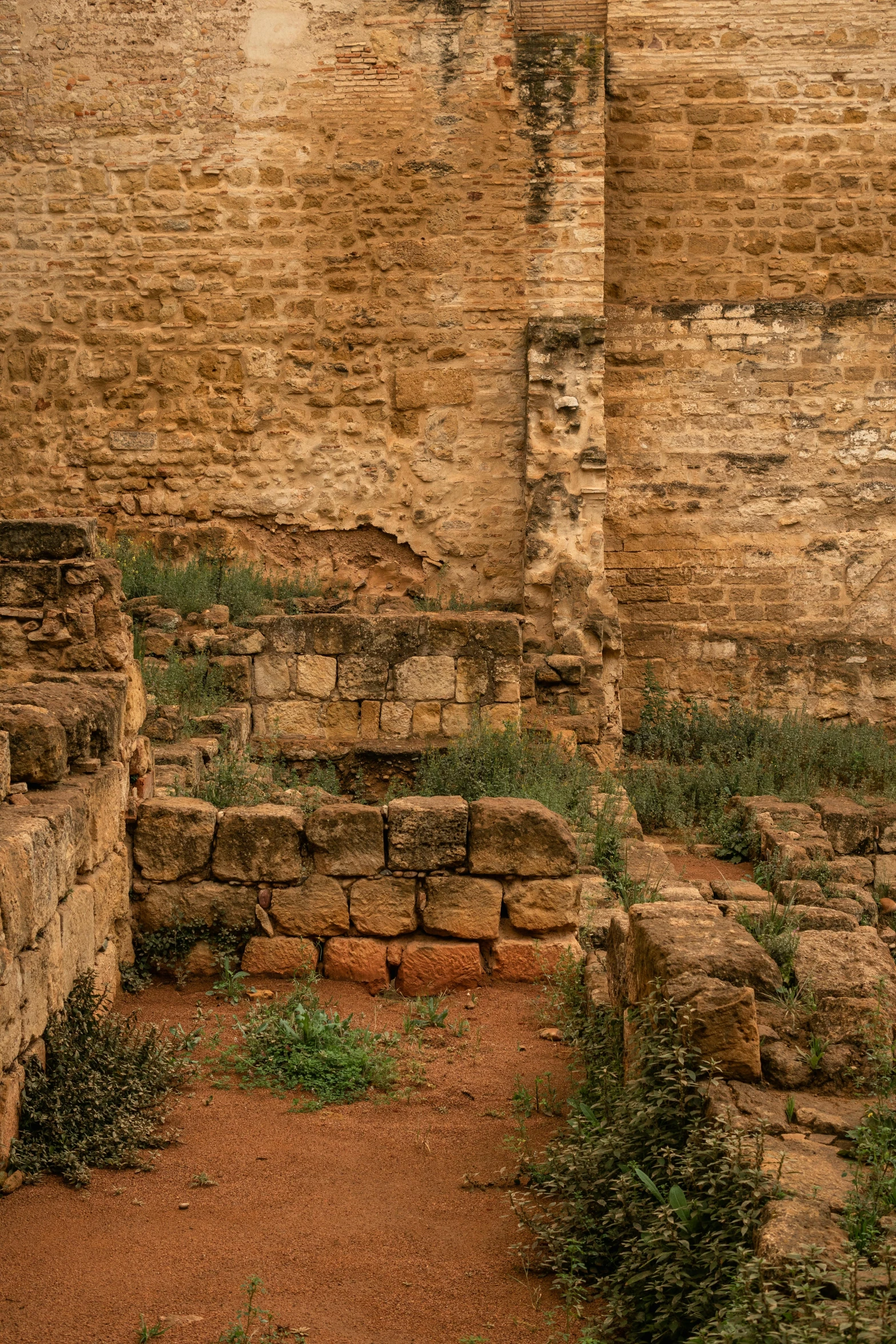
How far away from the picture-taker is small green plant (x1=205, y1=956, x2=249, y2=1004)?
540 centimetres

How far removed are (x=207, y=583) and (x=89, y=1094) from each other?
6.03 meters

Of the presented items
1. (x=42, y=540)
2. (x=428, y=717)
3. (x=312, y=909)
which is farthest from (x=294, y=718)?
(x=312, y=909)

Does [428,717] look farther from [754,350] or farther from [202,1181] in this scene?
[202,1181]

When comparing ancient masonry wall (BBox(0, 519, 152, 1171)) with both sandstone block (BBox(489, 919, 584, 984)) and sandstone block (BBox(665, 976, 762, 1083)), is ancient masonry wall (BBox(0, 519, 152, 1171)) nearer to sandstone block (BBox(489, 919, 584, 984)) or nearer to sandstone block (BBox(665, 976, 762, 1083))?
sandstone block (BBox(489, 919, 584, 984))

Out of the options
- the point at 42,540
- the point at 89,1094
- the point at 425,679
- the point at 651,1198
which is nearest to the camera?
the point at 651,1198

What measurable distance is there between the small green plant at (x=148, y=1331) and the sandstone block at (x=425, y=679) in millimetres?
5843

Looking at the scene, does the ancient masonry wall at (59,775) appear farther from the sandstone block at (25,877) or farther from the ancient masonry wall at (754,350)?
the ancient masonry wall at (754,350)

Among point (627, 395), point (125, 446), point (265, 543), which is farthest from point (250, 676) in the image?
point (627, 395)

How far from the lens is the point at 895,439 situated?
1107 centimetres

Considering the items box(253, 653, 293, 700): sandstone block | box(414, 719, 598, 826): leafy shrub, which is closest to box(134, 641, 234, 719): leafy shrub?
box(253, 653, 293, 700): sandstone block

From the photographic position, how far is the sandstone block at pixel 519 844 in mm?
5602

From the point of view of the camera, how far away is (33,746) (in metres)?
4.70

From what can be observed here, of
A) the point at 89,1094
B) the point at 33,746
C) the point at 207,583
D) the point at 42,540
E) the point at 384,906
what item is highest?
the point at 42,540

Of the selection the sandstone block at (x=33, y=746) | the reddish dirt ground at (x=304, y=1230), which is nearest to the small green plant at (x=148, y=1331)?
the reddish dirt ground at (x=304, y=1230)
